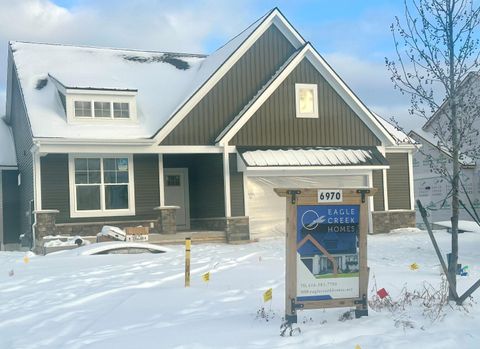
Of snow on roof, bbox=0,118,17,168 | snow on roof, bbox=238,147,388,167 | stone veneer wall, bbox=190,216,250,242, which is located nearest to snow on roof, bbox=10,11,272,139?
snow on roof, bbox=238,147,388,167

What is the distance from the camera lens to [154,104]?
20.0m

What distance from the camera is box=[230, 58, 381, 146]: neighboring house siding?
18.8 metres

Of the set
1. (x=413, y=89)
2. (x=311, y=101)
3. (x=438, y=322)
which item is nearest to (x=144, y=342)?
(x=438, y=322)

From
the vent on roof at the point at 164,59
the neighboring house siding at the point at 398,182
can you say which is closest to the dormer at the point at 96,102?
the vent on roof at the point at 164,59

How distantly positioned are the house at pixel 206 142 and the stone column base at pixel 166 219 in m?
0.03

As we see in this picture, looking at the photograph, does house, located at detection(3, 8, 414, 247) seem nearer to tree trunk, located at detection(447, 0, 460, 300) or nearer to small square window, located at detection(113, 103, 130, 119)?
small square window, located at detection(113, 103, 130, 119)

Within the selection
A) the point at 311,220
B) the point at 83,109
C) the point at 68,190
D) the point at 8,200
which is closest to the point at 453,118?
the point at 311,220

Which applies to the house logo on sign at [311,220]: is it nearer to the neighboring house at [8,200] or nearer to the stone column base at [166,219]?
the stone column base at [166,219]

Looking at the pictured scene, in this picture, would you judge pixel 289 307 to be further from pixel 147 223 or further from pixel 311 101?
pixel 311 101

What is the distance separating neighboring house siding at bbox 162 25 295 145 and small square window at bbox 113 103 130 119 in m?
1.89

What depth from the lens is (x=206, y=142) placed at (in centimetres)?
1848

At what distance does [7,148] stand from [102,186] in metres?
6.95

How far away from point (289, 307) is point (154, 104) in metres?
14.6

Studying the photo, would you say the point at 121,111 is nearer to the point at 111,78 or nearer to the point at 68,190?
the point at 111,78
